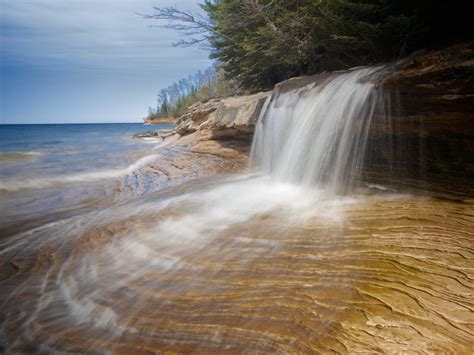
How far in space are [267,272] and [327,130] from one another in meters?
3.10

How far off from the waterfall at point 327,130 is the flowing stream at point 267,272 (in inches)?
1.1

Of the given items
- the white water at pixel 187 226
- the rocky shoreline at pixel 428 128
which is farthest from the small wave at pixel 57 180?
the rocky shoreline at pixel 428 128

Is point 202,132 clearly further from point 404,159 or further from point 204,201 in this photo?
point 404,159

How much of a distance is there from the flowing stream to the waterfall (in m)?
0.03

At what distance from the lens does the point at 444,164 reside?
3.71 m

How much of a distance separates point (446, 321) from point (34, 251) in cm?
434

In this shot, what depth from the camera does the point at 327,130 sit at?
4770 millimetres

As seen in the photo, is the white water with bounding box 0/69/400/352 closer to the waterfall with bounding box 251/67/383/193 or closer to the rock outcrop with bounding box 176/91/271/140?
the waterfall with bounding box 251/67/383/193

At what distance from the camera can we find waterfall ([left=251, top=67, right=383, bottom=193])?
4.27 m

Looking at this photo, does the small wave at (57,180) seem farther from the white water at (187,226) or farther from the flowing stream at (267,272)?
the flowing stream at (267,272)

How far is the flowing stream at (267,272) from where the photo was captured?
175 cm

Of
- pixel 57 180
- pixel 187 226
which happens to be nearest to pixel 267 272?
pixel 187 226

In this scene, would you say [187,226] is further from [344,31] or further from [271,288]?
[344,31]

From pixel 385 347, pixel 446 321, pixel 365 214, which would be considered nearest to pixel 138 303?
pixel 385 347
